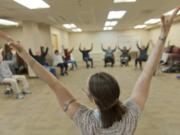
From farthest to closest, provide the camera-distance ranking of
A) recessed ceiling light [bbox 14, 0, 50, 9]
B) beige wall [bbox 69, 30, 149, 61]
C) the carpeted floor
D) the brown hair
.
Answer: beige wall [bbox 69, 30, 149, 61] < recessed ceiling light [bbox 14, 0, 50, 9] < the carpeted floor < the brown hair

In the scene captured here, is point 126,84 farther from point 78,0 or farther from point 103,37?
point 103,37

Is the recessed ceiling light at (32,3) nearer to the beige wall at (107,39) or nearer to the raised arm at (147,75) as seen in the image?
the raised arm at (147,75)

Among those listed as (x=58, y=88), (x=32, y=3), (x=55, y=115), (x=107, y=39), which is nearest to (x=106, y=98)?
(x=58, y=88)

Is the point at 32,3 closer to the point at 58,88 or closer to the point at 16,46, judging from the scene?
the point at 16,46

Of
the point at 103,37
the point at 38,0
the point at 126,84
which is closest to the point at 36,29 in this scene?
the point at 38,0

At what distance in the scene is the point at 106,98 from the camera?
84 centimetres

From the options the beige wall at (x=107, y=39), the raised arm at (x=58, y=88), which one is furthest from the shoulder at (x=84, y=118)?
the beige wall at (x=107, y=39)

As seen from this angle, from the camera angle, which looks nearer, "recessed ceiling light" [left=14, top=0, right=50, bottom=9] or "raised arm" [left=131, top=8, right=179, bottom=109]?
"raised arm" [left=131, top=8, right=179, bottom=109]

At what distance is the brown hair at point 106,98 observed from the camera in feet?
2.79

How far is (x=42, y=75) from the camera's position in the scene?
3.49 ft

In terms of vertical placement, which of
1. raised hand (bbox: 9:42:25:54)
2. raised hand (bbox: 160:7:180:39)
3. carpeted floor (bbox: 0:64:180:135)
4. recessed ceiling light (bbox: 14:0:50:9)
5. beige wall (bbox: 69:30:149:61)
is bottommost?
carpeted floor (bbox: 0:64:180:135)

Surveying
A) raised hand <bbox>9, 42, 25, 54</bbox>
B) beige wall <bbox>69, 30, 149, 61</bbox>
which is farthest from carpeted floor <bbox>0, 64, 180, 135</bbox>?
beige wall <bbox>69, 30, 149, 61</bbox>

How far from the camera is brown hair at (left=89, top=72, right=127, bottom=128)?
0.85 metres

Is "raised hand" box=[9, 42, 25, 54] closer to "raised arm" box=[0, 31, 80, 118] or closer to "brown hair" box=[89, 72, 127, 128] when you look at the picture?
"raised arm" box=[0, 31, 80, 118]
